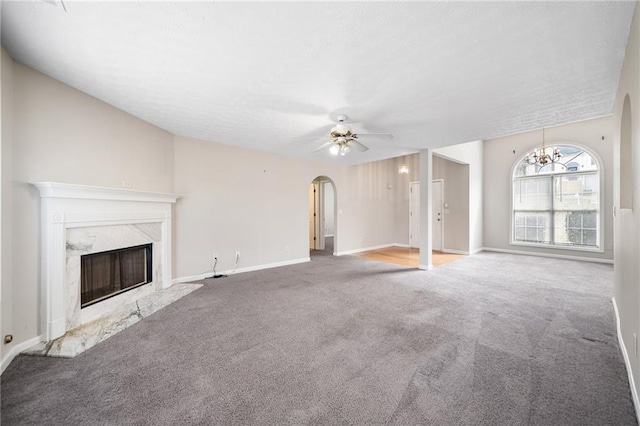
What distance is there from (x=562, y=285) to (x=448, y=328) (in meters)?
2.83

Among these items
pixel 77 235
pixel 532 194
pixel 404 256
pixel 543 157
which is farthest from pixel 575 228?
pixel 77 235

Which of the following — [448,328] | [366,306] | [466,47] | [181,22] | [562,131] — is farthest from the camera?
[562,131]

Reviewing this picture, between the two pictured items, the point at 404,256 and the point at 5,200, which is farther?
the point at 404,256

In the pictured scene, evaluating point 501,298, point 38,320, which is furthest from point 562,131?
point 38,320

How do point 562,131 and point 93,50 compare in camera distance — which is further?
point 562,131

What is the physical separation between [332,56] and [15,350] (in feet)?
11.4

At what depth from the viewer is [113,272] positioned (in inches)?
120

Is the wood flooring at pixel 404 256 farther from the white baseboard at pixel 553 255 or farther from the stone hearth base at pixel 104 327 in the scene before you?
the stone hearth base at pixel 104 327

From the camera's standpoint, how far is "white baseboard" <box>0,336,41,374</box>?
6.05 feet

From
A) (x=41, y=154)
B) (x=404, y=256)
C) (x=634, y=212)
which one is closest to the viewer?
(x=634, y=212)

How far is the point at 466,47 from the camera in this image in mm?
1812

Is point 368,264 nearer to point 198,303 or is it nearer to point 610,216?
point 198,303

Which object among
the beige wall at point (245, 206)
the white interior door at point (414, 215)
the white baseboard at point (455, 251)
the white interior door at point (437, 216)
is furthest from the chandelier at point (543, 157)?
the beige wall at point (245, 206)

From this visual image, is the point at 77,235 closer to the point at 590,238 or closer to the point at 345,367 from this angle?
the point at 345,367
